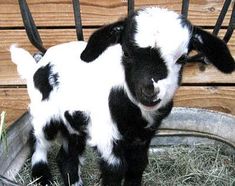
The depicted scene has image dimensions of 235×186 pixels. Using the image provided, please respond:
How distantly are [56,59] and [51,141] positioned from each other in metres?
0.35

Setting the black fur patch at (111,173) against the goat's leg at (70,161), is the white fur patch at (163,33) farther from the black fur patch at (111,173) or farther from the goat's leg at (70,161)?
the goat's leg at (70,161)

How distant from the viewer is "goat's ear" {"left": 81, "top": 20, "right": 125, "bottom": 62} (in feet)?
5.33

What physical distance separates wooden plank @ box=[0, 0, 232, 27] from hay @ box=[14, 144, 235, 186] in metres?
0.58

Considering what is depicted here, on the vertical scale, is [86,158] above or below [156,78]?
below

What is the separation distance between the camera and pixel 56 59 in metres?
1.89

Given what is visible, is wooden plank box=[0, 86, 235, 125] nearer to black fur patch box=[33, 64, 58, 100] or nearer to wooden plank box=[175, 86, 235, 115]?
wooden plank box=[175, 86, 235, 115]

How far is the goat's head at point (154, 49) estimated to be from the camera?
145 centimetres

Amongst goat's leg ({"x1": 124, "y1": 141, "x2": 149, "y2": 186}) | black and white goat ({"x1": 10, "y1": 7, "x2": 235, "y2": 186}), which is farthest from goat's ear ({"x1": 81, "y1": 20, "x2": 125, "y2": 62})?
goat's leg ({"x1": 124, "y1": 141, "x2": 149, "y2": 186})

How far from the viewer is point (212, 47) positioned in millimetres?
1637

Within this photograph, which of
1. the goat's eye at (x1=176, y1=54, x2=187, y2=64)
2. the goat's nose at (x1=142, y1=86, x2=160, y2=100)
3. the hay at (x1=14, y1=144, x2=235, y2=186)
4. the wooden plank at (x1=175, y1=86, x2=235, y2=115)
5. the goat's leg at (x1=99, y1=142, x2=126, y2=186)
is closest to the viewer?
the goat's nose at (x1=142, y1=86, x2=160, y2=100)

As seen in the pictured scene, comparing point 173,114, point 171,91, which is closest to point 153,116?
point 171,91

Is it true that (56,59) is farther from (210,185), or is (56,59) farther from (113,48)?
(210,185)

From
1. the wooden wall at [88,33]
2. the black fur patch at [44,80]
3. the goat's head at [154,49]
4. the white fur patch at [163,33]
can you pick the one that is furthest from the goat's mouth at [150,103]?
the wooden wall at [88,33]

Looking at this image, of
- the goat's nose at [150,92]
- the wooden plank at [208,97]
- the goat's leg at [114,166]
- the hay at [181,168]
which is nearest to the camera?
the goat's nose at [150,92]
